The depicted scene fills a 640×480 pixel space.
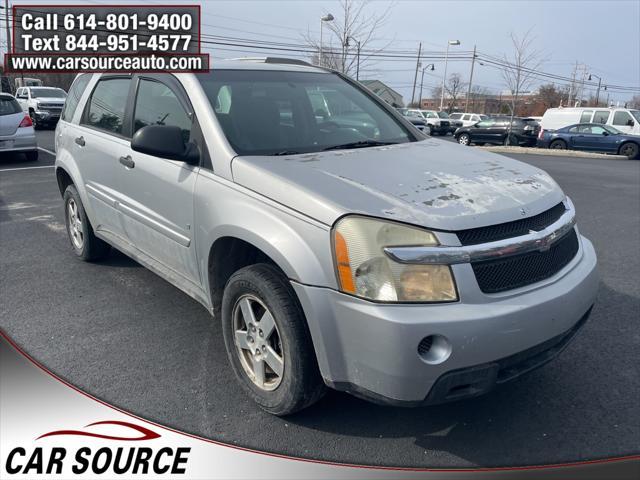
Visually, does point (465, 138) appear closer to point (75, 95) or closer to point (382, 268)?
point (75, 95)

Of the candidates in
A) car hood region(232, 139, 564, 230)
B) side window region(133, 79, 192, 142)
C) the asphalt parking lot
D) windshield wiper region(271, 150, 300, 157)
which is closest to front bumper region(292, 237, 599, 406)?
car hood region(232, 139, 564, 230)

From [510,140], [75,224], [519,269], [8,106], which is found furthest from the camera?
[510,140]

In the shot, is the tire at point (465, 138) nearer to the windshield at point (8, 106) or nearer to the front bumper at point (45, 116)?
the front bumper at point (45, 116)

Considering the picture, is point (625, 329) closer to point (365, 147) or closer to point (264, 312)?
point (365, 147)

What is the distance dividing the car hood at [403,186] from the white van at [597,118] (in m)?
20.5

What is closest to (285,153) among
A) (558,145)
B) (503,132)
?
(558,145)

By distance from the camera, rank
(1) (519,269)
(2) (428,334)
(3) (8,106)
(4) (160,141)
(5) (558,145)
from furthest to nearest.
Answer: (5) (558,145) < (3) (8,106) < (4) (160,141) < (1) (519,269) < (2) (428,334)

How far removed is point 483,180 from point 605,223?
547 centimetres

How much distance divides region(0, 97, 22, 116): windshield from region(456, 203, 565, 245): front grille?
11.9 metres

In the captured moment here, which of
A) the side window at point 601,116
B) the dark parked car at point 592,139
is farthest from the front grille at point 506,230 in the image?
the side window at point 601,116

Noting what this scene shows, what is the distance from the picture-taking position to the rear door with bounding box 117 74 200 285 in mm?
3209

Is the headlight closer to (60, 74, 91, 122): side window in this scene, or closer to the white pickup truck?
(60, 74, 91, 122): side window

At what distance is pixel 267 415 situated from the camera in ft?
9.33

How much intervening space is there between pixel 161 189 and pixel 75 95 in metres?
2.28
